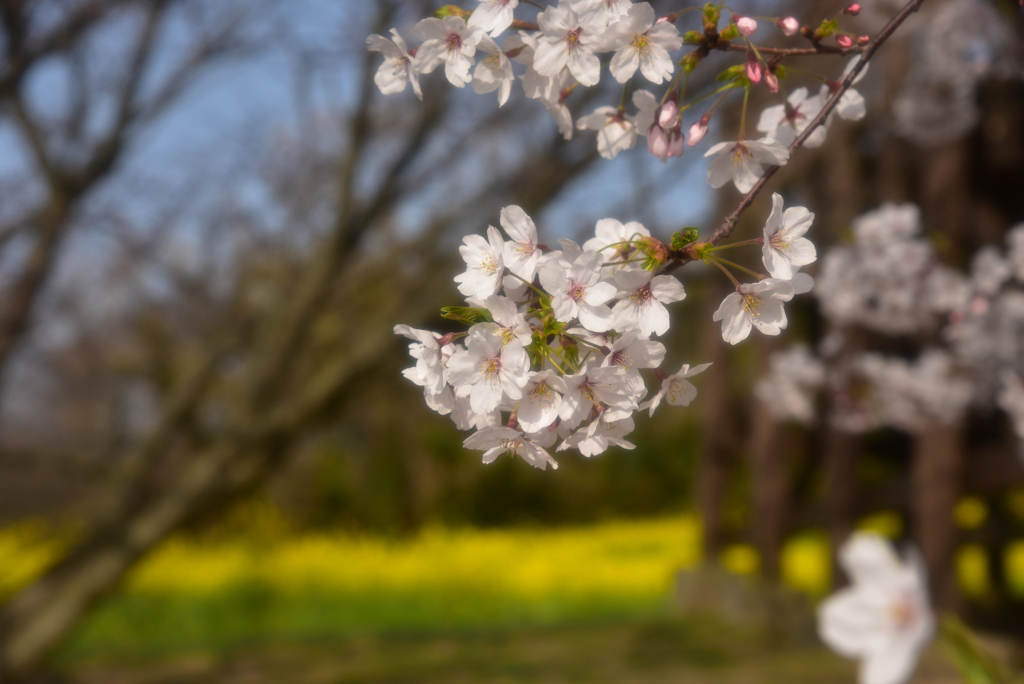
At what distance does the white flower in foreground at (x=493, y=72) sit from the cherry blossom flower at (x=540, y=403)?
382mm

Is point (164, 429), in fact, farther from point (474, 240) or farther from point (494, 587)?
point (474, 240)

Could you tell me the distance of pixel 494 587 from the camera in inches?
259

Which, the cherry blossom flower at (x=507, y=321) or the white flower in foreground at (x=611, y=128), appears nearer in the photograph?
the cherry blossom flower at (x=507, y=321)

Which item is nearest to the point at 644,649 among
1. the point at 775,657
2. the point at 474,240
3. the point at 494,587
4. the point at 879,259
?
the point at 775,657

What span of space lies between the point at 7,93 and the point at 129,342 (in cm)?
583

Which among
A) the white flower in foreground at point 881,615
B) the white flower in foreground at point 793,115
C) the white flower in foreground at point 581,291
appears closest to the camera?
the white flower in foreground at point 881,615

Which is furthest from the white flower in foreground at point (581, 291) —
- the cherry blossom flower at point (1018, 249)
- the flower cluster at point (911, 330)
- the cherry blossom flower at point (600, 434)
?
the cherry blossom flower at point (1018, 249)

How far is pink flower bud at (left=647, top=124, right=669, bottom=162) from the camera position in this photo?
1062 mm

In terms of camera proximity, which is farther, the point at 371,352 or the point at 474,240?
the point at 371,352

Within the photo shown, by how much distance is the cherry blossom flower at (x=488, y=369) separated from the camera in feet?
2.65

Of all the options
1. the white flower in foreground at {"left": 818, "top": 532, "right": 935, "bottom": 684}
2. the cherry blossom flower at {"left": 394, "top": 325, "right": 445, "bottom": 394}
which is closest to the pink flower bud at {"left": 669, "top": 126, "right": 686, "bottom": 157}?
the cherry blossom flower at {"left": 394, "top": 325, "right": 445, "bottom": 394}

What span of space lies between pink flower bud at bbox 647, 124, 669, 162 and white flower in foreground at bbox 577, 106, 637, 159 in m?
0.09

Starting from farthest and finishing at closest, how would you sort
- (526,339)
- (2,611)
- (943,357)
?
(2,611) → (943,357) → (526,339)

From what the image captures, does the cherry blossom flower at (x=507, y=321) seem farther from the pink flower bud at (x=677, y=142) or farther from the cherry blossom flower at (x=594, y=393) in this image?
the pink flower bud at (x=677, y=142)
